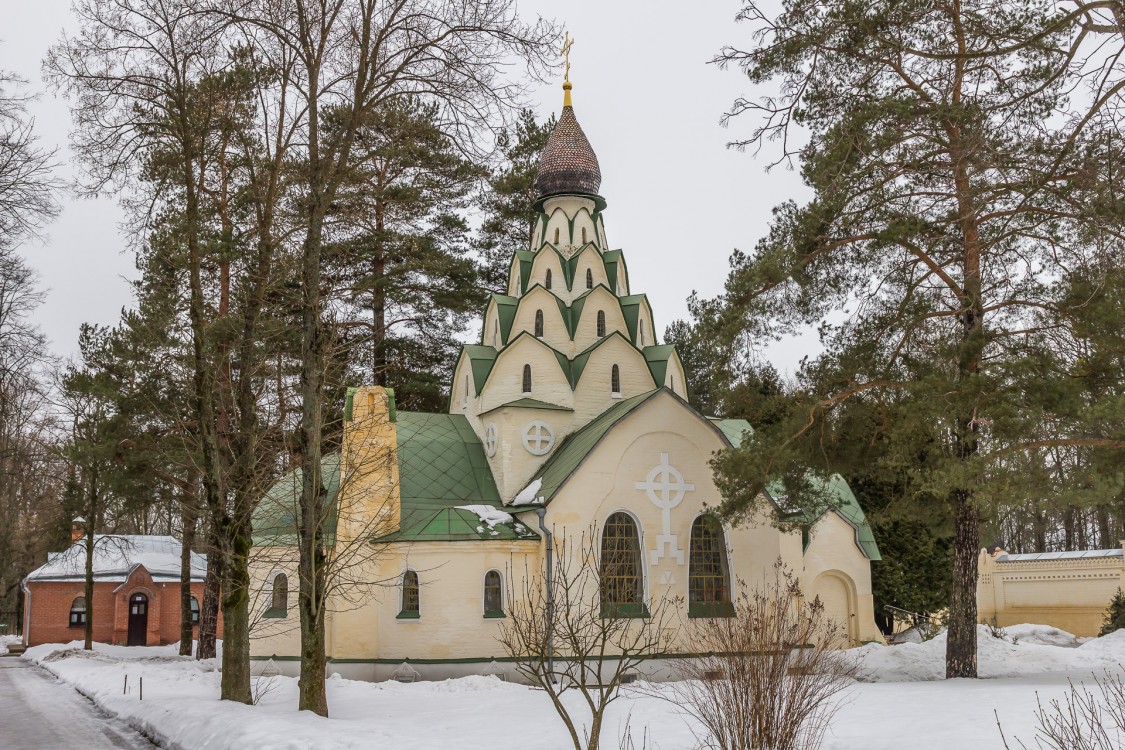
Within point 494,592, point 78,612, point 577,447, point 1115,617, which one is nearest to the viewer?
point 494,592

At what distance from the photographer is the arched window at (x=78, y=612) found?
37844 millimetres

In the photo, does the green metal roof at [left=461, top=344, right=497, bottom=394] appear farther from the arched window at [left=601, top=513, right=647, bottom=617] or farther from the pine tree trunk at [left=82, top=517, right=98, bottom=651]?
the pine tree trunk at [left=82, top=517, right=98, bottom=651]

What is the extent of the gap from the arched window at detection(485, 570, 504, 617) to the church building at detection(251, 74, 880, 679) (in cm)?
4

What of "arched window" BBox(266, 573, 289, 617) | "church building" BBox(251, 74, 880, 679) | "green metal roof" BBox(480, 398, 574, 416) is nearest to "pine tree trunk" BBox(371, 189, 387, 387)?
"church building" BBox(251, 74, 880, 679)

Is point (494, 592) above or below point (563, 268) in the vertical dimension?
below

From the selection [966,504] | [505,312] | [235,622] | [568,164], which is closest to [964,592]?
[966,504]

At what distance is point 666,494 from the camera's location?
65.6 feet

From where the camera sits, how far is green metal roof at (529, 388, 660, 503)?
19406mm

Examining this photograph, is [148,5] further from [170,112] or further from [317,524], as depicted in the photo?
[317,524]

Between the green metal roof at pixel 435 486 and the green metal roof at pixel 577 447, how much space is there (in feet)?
3.55

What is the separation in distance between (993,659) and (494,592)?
9.80 m

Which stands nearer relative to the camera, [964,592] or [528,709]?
[528,709]

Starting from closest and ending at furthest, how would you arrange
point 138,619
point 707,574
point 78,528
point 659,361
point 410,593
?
point 410,593 < point 707,574 < point 659,361 < point 138,619 < point 78,528

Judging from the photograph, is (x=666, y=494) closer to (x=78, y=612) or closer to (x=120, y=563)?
(x=120, y=563)
